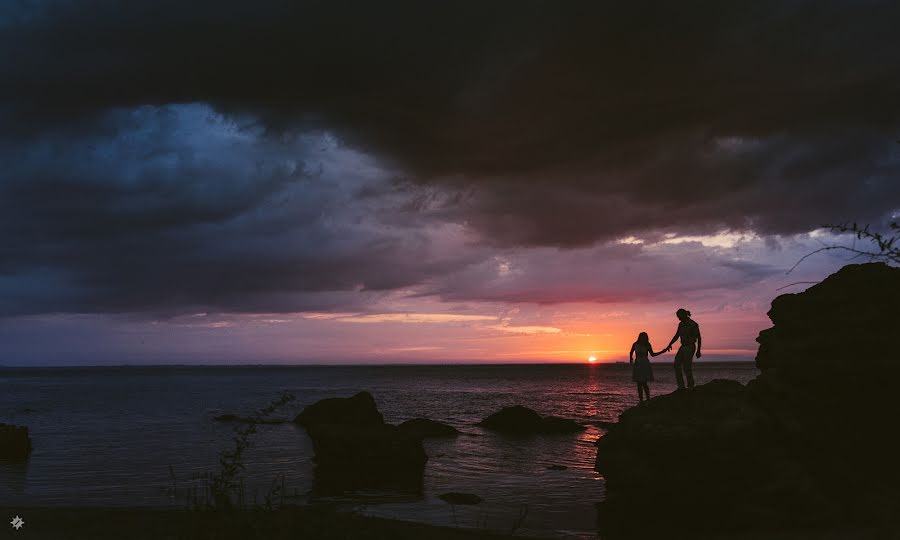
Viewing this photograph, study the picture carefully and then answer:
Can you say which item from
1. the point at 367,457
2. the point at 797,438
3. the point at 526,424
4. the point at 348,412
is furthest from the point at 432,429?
the point at 797,438

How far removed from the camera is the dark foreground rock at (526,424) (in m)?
38.7

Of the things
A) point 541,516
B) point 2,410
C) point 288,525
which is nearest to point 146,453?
point 541,516

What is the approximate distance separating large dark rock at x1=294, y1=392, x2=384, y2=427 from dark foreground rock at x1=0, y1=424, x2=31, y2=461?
15.2 meters

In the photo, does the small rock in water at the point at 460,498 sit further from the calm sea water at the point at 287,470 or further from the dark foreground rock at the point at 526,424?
the dark foreground rock at the point at 526,424

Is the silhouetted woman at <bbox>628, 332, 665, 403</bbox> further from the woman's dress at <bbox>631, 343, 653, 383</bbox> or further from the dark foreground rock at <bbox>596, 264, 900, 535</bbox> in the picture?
the dark foreground rock at <bbox>596, 264, 900, 535</bbox>

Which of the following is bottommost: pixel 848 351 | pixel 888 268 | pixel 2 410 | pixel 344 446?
pixel 2 410

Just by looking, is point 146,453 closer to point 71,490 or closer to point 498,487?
point 71,490

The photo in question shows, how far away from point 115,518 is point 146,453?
55.3 ft

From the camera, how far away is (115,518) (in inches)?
570

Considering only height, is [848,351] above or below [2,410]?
above

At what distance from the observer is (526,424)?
39.2m

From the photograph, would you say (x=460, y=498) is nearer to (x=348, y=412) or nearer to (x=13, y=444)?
(x=348, y=412)

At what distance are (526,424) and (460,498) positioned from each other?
2172 centimetres

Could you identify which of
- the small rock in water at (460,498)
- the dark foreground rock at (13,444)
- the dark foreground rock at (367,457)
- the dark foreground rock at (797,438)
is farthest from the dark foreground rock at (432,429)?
the dark foreground rock at (797,438)
